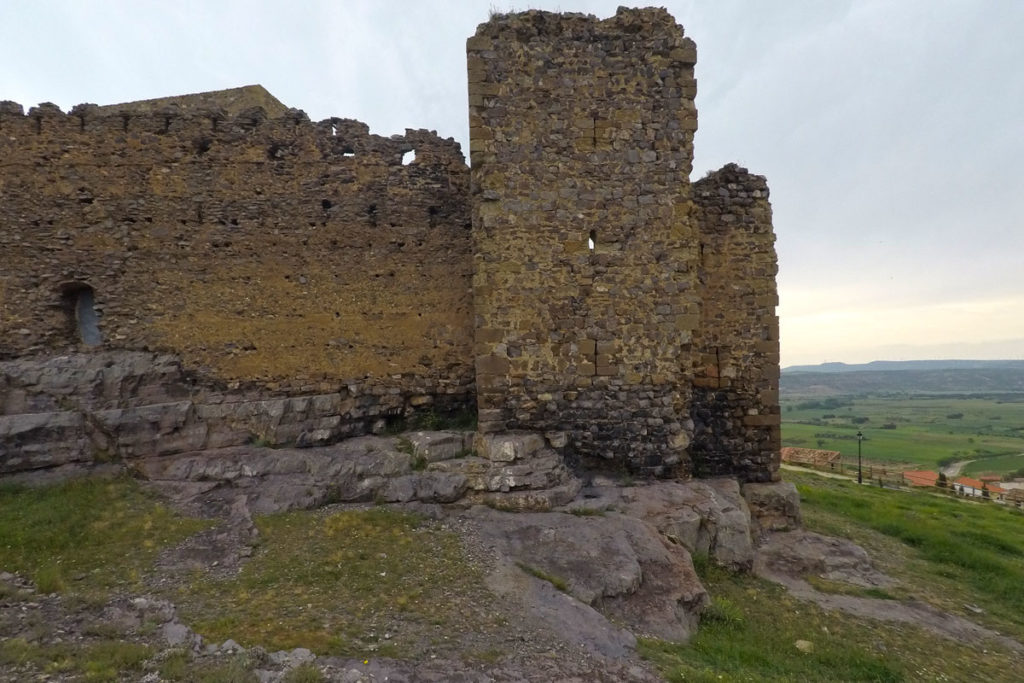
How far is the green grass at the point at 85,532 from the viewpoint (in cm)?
689

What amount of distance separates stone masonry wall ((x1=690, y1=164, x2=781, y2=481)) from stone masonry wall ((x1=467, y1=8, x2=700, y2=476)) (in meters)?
1.37

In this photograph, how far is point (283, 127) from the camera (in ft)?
35.8

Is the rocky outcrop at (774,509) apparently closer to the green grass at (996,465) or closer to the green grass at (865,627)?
the green grass at (865,627)

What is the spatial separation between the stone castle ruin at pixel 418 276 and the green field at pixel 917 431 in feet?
212

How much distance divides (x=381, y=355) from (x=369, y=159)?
3774 millimetres

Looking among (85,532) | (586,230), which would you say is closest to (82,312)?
(85,532)

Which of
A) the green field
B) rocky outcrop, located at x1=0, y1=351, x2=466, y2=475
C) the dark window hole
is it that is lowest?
the green field

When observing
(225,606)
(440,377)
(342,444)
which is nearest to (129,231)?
(342,444)

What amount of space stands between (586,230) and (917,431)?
114m

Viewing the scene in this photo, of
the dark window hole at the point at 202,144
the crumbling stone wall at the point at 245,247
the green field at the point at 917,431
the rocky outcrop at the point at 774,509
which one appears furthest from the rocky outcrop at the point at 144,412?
the green field at the point at 917,431

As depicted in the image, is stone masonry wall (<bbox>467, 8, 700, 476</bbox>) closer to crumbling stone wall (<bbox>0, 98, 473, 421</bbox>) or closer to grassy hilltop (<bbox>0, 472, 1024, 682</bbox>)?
crumbling stone wall (<bbox>0, 98, 473, 421</bbox>)

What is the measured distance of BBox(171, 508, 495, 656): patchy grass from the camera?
5730 millimetres

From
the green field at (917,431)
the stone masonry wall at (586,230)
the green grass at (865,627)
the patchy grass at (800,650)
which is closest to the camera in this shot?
the patchy grass at (800,650)

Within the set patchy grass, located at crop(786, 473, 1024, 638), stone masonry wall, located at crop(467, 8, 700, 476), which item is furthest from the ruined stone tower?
patchy grass, located at crop(786, 473, 1024, 638)
